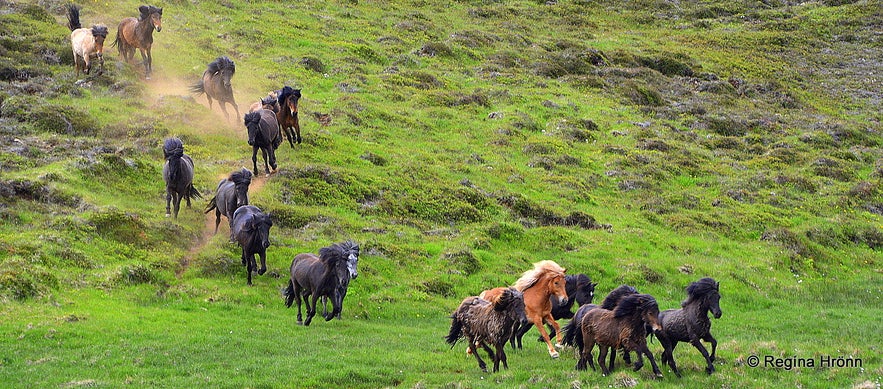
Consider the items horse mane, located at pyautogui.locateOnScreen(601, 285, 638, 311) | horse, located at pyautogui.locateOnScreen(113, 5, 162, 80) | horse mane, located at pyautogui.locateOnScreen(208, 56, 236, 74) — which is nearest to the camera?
horse mane, located at pyautogui.locateOnScreen(601, 285, 638, 311)

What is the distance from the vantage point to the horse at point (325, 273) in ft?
63.1

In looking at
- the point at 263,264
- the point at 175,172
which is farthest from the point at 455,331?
the point at 175,172

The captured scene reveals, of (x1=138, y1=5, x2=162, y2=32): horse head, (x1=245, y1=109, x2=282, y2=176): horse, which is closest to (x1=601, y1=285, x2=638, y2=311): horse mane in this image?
(x1=245, y1=109, x2=282, y2=176): horse

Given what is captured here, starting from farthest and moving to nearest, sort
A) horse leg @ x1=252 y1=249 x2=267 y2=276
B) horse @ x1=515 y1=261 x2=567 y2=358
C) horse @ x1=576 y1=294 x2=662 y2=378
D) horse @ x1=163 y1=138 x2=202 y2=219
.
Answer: horse @ x1=163 y1=138 x2=202 y2=219 < horse leg @ x1=252 y1=249 x2=267 y2=276 < horse @ x1=515 y1=261 x2=567 y2=358 < horse @ x1=576 y1=294 x2=662 y2=378

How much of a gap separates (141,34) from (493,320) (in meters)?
31.0

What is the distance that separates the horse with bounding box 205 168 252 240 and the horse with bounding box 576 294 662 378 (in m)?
12.8

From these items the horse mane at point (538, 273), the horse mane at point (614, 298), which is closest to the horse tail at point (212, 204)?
the horse mane at point (538, 273)

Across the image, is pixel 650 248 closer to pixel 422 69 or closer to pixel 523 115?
pixel 523 115

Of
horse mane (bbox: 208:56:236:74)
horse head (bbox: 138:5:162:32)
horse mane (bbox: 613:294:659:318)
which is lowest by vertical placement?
horse mane (bbox: 613:294:659:318)

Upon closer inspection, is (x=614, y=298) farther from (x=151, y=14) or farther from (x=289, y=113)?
(x=151, y=14)

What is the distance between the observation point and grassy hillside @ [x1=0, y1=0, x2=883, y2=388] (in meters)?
17.3

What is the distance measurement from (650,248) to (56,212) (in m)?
21.9

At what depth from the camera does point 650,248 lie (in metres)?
31.5

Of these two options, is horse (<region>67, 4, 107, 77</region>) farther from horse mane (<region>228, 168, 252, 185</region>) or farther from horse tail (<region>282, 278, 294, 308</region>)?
horse tail (<region>282, 278, 294, 308</region>)
